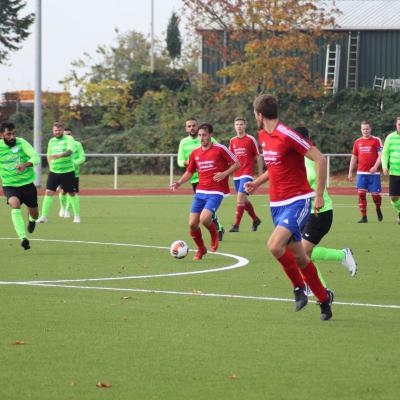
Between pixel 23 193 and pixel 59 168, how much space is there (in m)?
6.89

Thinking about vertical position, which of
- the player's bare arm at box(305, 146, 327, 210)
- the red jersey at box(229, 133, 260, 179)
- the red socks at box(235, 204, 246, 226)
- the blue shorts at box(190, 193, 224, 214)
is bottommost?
the red socks at box(235, 204, 246, 226)

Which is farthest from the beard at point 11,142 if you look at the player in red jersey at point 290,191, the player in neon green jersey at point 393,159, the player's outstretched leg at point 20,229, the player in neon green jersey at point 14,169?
the player in red jersey at point 290,191

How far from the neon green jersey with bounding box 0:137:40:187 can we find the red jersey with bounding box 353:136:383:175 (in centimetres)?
893

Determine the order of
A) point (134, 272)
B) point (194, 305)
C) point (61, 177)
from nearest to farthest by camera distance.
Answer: point (194, 305), point (134, 272), point (61, 177)

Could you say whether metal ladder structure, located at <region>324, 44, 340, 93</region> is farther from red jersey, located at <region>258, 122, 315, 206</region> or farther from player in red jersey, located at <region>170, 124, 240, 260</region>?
red jersey, located at <region>258, 122, 315, 206</region>

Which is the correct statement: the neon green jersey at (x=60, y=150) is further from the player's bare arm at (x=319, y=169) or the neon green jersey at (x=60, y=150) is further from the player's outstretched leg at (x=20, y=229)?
the player's bare arm at (x=319, y=169)

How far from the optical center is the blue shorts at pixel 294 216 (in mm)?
10109

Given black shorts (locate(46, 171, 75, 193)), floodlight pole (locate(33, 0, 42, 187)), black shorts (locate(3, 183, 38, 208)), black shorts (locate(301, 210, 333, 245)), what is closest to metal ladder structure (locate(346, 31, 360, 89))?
floodlight pole (locate(33, 0, 42, 187))

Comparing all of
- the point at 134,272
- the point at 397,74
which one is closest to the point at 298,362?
the point at 134,272

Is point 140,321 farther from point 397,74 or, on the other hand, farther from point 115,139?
point 397,74

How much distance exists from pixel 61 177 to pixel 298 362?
54.3 ft

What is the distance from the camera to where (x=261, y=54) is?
47906mm

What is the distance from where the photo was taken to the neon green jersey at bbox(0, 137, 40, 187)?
17.2 m

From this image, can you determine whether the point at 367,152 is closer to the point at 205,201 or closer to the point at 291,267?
the point at 205,201
